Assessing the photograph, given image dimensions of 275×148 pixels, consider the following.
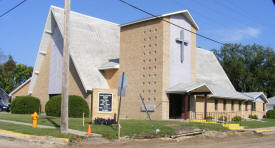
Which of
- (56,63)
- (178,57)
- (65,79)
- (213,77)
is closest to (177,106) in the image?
(178,57)

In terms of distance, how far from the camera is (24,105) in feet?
109

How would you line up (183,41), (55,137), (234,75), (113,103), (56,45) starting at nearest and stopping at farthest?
(55,137)
(113,103)
(183,41)
(56,45)
(234,75)

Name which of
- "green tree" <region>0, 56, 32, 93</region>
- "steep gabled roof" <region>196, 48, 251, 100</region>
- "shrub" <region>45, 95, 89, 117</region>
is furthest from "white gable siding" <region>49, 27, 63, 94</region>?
"green tree" <region>0, 56, 32, 93</region>

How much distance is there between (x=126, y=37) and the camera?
100 ft

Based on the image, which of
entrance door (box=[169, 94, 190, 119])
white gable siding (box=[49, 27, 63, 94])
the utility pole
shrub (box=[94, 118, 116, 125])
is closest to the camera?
the utility pole

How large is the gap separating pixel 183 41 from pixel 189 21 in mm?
2281

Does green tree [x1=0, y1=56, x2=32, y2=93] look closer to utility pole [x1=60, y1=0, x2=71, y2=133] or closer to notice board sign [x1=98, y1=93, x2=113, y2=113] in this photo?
notice board sign [x1=98, y1=93, x2=113, y2=113]

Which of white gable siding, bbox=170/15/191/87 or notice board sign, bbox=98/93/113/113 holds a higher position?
white gable siding, bbox=170/15/191/87

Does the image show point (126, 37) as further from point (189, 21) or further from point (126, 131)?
point (126, 131)

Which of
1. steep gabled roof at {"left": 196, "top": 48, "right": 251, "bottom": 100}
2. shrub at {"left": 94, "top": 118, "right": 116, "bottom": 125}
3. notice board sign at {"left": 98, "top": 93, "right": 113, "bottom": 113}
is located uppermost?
steep gabled roof at {"left": 196, "top": 48, "right": 251, "bottom": 100}

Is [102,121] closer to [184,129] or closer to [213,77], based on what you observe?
[184,129]

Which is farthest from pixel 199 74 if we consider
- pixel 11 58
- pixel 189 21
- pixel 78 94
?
pixel 11 58

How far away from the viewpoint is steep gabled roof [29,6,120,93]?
3136 cm

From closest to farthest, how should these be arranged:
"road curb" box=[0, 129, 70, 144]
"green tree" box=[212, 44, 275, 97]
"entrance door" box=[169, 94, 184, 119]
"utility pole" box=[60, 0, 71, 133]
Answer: "road curb" box=[0, 129, 70, 144] → "utility pole" box=[60, 0, 71, 133] → "entrance door" box=[169, 94, 184, 119] → "green tree" box=[212, 44, 275, 97]
